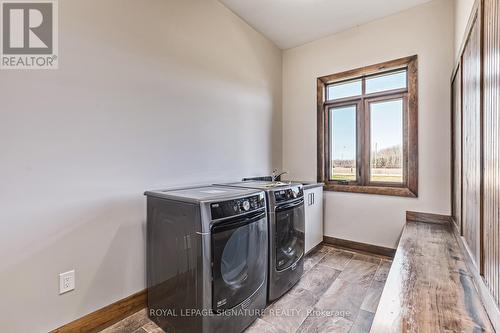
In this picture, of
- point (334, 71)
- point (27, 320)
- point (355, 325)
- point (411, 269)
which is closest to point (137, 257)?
point (27, 320)

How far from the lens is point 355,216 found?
3104 millimetres

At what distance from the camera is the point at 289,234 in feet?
7.28

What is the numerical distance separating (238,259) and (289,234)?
2.32 ft

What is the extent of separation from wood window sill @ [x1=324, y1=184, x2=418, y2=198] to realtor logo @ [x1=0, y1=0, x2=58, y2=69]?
308cm

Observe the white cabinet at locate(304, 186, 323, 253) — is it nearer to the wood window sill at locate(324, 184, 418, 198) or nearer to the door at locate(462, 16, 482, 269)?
the wood window sill at locate(324, 184, 418, 198)

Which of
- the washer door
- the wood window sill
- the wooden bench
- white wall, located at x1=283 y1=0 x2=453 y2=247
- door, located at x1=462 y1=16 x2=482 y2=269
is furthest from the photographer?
the wood window sill

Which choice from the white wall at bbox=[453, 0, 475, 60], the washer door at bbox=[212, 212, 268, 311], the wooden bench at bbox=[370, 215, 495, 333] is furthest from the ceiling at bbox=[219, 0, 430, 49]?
the wooden bench at bbox=[370, 215, 495, 333]

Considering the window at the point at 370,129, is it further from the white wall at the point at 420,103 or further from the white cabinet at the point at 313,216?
the white cabinet at the point at 313,216

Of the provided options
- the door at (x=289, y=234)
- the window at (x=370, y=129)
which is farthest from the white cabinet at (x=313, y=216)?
the door at (x=289, y=234)

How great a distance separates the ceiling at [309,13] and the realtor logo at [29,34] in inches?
69.6

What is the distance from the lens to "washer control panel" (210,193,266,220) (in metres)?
1.47

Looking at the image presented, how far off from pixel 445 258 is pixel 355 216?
4.62ft

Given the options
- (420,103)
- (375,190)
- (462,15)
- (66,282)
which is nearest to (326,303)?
(375,190)

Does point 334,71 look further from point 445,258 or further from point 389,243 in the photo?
point 445,258
